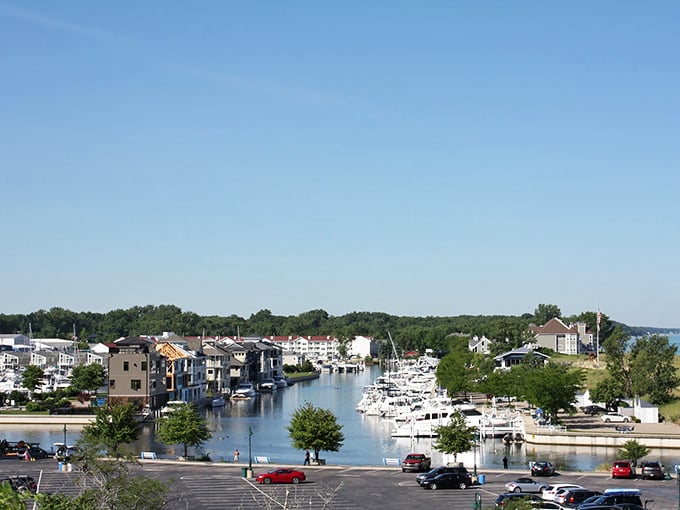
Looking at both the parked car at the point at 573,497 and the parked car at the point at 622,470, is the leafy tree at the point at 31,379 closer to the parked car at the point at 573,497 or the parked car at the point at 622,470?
the parked car at the point at 622,470

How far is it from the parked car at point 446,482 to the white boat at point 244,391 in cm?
8607

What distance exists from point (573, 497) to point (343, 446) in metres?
39.6

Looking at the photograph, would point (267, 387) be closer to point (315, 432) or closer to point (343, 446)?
point (343, 446)

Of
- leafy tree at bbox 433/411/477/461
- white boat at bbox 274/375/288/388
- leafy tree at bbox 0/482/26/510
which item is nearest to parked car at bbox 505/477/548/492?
leafy tree at bbox 433/411/477/461

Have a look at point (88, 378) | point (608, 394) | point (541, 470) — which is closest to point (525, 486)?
point (541, 470)

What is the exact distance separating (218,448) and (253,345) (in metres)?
76.2

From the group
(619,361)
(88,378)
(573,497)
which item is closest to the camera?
(573,497)

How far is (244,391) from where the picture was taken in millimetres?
131375

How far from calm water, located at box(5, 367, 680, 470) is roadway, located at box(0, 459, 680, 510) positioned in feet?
29.6

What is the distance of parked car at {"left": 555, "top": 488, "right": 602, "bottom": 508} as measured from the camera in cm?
3966

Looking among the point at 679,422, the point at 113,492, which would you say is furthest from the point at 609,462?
the point at 113,492

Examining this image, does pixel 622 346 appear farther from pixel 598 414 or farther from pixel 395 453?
pixel 395 453

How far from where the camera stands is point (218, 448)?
7544 centimetres

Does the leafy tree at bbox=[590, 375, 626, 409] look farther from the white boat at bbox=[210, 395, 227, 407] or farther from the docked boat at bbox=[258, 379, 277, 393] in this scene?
the docked boat at bbox=[258, 379, 277, 393]
